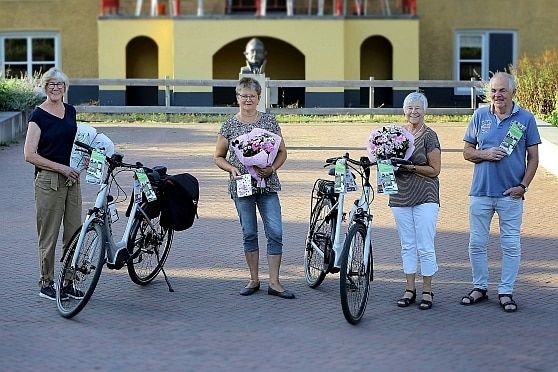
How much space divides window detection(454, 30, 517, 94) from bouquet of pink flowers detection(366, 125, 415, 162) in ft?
70.1

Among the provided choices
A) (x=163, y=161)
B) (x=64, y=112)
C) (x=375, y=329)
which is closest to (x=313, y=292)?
(x=375, y=329)

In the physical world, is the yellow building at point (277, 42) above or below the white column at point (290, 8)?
below

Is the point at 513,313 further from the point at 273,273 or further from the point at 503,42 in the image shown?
the point at 503,42

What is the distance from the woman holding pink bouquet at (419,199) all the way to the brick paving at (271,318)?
12.7 inches

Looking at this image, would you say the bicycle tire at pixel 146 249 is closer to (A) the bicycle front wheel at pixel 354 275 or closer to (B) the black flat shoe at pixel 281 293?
(B) the black flat shoe at pixel 281 293

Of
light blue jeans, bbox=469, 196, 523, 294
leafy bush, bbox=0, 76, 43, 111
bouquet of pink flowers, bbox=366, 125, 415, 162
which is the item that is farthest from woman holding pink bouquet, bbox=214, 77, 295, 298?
leafy bush, bbox=0, 76, 43, 111

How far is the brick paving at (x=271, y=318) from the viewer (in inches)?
Result: 304

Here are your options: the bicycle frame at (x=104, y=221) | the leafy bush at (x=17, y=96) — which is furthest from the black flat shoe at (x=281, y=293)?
the leafy bush at (x=17, y=96)

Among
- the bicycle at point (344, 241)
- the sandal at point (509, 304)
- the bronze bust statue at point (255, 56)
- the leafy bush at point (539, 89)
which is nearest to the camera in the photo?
the bicycle at point (344, 241)

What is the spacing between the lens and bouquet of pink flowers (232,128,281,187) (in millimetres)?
9266

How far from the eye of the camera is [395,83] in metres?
25.3

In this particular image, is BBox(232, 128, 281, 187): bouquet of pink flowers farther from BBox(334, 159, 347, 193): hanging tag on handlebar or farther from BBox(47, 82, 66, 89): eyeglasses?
BBox(47, 82, 66, 89): eyeglasses

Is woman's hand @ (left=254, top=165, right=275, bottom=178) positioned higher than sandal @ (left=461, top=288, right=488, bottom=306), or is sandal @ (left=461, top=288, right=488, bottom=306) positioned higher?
woman's hand @ (left=254, top=165, right=275, bottom=178)

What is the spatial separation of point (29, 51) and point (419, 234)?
75.4 ft
